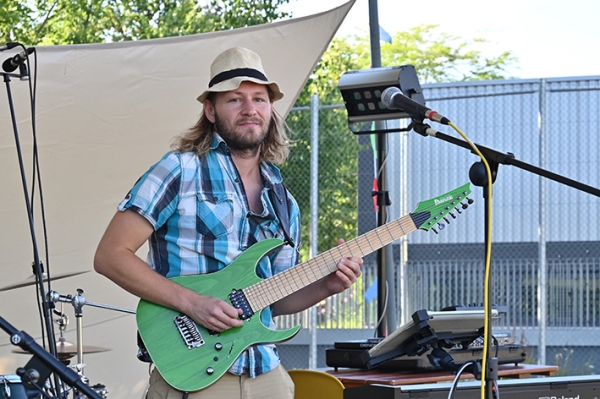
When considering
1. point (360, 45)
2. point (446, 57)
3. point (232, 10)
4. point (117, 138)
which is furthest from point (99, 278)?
point (446, 57)

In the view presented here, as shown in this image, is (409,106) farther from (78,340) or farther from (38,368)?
(78,340)

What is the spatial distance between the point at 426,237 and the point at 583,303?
158cm

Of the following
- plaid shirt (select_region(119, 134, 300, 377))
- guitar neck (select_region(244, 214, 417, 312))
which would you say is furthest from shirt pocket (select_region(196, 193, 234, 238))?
guitar neck (select_region(244, 214, 417, 312))

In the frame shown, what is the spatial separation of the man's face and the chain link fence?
3.97 m

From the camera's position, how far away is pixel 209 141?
2934mm

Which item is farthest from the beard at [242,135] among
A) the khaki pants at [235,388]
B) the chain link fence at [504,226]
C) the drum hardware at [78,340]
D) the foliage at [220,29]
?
the foliage at [220,29]

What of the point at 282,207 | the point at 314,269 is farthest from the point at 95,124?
the point at 314,269

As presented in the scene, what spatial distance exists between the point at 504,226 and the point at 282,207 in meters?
5.60

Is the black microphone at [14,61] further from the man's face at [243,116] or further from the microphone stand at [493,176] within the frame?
the microphone stand at [493,176]

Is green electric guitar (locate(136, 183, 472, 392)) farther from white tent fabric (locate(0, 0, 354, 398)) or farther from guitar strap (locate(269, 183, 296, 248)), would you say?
white tent fabric (locate(0, 0, 354, 398))

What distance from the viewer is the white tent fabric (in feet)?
16.0

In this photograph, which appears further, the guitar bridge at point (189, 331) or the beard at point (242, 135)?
the beard at point (242, 135)

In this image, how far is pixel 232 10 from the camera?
10.5m

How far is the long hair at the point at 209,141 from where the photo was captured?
2.91 meters
